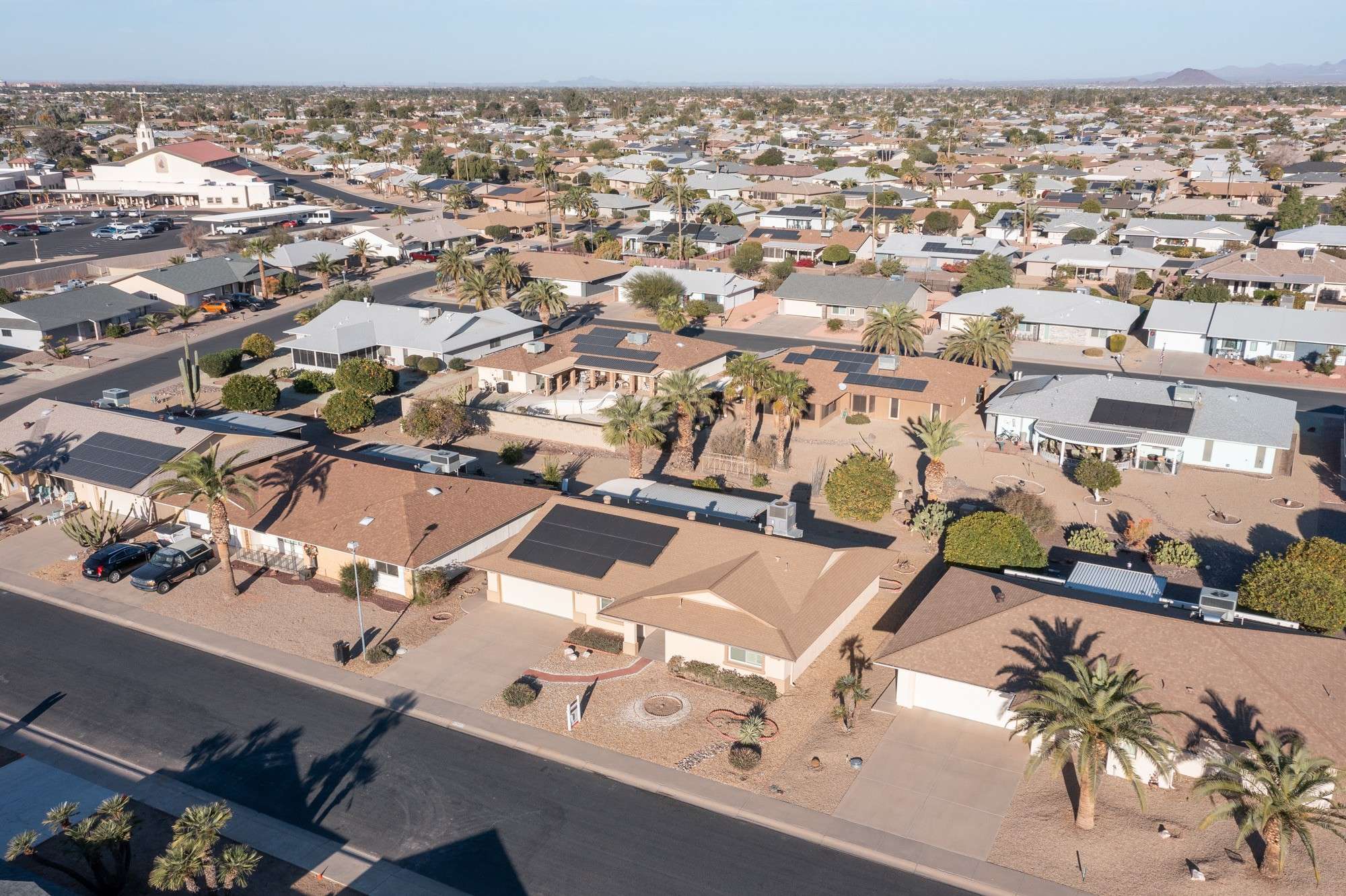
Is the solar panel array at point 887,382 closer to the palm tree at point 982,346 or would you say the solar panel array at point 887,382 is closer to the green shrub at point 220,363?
the palm tree at point 982,346

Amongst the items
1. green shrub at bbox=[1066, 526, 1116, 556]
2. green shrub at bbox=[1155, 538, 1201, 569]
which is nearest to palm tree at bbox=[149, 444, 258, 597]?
green shrub at bbox=[1066, 526, 1116, 556]

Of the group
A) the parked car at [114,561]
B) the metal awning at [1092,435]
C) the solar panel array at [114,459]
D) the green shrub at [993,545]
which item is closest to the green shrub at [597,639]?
the green shrub at [993,545]

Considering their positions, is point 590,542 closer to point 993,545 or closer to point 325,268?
point 993,545

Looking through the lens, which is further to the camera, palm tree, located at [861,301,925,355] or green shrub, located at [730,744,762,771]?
palm tree, located at [861,301,925,355]

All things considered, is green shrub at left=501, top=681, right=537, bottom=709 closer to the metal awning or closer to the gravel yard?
the gravel yard

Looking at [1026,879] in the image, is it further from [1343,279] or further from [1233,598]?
[1343,279]
